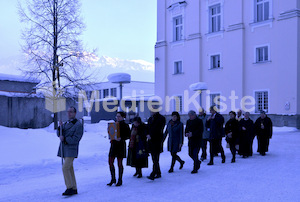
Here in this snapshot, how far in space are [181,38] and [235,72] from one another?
7.24 m

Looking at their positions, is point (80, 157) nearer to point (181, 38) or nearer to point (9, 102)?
point (9, 102)

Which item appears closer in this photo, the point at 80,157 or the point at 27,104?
the point at 80,157

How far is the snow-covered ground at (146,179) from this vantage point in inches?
276

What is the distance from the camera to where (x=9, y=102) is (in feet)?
60.7

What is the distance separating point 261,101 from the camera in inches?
1075

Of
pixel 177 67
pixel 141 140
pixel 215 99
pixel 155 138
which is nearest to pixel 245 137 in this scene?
pixel 155 138

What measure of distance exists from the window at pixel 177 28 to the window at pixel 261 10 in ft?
26.0

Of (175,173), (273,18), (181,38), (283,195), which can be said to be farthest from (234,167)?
(181,38)

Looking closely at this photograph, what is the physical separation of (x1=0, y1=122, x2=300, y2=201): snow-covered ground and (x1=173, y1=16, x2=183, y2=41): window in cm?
2100

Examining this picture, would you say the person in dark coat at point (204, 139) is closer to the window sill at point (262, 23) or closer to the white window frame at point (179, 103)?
the window sill at point (262, 23)

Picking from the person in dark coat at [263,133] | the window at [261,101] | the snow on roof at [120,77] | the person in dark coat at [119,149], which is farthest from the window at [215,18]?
the person in dark coat at [119,149]

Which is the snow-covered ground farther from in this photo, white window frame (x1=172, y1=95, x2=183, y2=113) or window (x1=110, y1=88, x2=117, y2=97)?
window (x1=110, y1=88, x2=117, y2=97)

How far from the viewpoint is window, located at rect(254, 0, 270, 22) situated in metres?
27.0

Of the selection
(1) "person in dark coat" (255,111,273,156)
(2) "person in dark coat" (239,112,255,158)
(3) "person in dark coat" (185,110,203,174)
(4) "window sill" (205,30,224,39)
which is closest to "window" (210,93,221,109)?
(4) "window sill" (205,30,224,39)
